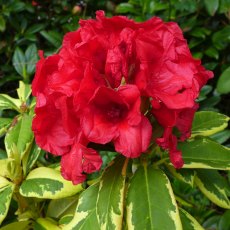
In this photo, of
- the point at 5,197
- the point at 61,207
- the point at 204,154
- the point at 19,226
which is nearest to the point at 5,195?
the point at 5,197

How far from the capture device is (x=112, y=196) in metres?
1.01

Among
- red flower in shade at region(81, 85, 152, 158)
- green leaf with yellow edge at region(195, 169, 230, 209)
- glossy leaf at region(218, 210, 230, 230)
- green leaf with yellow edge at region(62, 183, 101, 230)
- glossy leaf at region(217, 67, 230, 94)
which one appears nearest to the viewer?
red flower in shade at region(81, 85, 152, 158)

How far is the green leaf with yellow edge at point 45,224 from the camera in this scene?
1.22 metres

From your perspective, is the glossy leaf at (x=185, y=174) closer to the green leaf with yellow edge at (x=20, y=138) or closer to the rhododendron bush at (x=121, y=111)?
the rhododendron bush at (x=121, y=111)

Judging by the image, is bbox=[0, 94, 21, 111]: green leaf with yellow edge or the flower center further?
bbox=[0, 94, 21, 111]: green leaf with yellow edge

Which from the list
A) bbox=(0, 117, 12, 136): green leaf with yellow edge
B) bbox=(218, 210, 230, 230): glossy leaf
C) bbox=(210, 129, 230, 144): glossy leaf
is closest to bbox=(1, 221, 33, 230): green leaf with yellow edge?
bbox=(0, 117, 12, 136): green leaf with yellow edge

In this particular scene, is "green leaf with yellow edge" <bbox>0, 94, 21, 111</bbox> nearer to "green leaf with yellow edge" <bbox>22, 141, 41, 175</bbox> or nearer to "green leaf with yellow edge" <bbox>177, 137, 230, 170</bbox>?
"green leaf with yellow edge" <bbox>22, 141, 41, 175</bbox>

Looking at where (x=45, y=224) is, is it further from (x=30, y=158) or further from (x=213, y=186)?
(x=213, y=186)

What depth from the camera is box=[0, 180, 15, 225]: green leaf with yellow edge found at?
43.3 inches

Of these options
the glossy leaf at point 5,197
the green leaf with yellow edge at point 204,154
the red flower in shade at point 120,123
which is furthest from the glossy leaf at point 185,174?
the glossy leaf at point 5,197

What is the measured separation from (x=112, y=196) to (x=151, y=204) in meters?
0.10

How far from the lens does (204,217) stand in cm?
177

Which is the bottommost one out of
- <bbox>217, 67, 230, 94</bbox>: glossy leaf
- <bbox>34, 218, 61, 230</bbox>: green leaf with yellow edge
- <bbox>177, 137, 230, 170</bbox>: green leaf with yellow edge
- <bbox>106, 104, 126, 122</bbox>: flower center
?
<bbox>34, 218, 61, 230</bbox>: green leaf with yellow edge

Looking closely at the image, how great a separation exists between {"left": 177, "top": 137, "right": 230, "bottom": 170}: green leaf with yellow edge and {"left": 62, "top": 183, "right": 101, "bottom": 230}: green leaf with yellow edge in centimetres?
22
